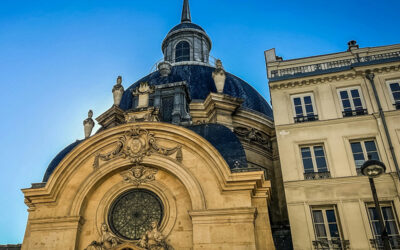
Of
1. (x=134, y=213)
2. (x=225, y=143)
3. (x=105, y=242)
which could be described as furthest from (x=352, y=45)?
(x=105, y=242)

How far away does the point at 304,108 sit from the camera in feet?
59.9

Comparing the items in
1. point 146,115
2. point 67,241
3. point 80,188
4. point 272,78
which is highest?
point 272,78

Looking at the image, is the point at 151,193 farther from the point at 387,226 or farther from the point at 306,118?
the point at 387,226

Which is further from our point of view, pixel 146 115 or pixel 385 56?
pixel 385 56

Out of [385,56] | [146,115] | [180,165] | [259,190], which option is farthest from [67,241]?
[385,56]

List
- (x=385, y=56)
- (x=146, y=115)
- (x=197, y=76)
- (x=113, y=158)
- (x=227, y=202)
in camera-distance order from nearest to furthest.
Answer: (x=227, y=202), (x=113, y=158), (x=146, y=115), (x=385, y=56), (x=197, y=76)

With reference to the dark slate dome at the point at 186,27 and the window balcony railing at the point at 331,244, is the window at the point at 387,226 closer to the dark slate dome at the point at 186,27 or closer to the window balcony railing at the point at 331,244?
the window balcony railing at the point at 331,244

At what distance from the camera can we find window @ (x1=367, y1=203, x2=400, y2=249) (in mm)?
14219

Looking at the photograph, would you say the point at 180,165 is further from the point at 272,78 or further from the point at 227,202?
the point at 272,78

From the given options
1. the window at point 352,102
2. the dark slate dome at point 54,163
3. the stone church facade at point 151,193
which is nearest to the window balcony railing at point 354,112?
the window at point 352,102

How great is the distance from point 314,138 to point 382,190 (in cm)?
375

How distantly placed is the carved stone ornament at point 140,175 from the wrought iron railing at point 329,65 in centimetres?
882

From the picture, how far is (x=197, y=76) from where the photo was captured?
30.4 meters

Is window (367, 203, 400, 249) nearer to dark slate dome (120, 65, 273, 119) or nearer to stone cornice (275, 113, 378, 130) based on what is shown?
stone cornice (275, 113, 378, 130)
